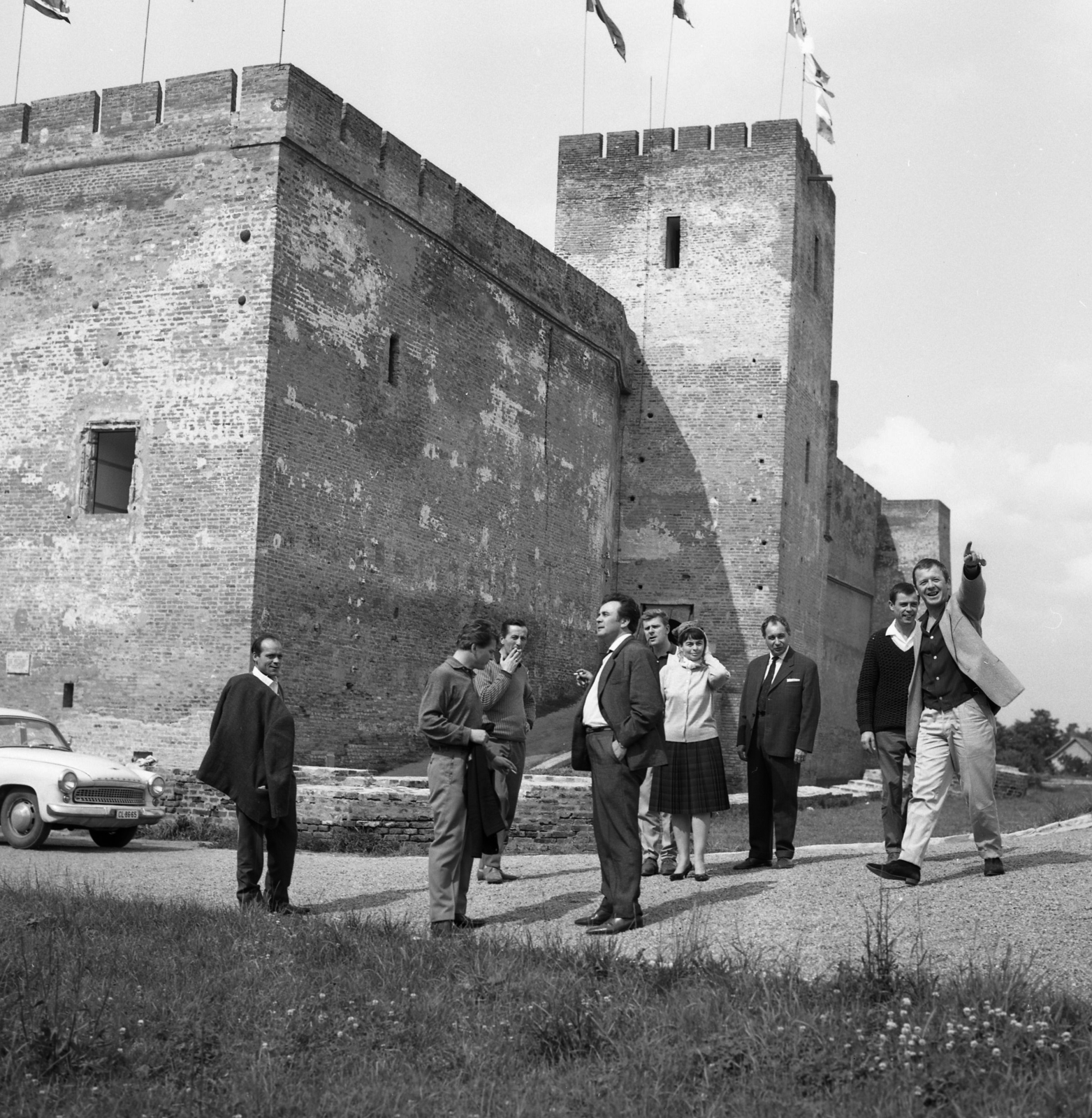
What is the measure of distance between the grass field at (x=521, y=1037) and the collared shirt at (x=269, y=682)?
6.97 ft

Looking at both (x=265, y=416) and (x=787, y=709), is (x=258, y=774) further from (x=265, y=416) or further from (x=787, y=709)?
(x=265, y=416)

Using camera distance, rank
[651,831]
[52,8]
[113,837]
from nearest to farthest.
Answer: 1. [651,831]
2. [113,837]
3. [52,8]

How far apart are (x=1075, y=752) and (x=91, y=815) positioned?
47096 millimetres

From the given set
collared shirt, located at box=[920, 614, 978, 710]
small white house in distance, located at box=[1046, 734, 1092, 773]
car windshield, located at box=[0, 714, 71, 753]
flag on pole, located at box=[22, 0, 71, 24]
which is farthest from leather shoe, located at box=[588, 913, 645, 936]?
small white house in distance, located at box=[1046, 734, 1092, 773]

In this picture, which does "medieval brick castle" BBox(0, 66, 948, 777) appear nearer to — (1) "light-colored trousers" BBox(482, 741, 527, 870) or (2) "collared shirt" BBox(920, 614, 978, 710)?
(1) "light-colored trousers" BBox(482, 741, 527, 870)

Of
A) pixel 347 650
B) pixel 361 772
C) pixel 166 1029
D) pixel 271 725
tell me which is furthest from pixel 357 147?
pixel 166 1029

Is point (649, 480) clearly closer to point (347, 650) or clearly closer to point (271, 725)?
point (347, 650)

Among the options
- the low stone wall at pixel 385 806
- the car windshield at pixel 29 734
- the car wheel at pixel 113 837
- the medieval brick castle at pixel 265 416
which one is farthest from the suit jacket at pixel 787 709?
the medieval brick castle at pixel 265 416

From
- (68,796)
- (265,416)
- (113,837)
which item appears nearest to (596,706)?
(68,796)

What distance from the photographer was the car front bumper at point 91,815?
39.5ft

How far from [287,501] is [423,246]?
15.7 ft

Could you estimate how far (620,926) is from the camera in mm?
7168

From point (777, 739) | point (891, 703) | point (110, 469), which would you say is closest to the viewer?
point (891, 703)

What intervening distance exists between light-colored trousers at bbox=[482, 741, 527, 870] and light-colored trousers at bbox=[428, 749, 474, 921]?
0.60 metres
